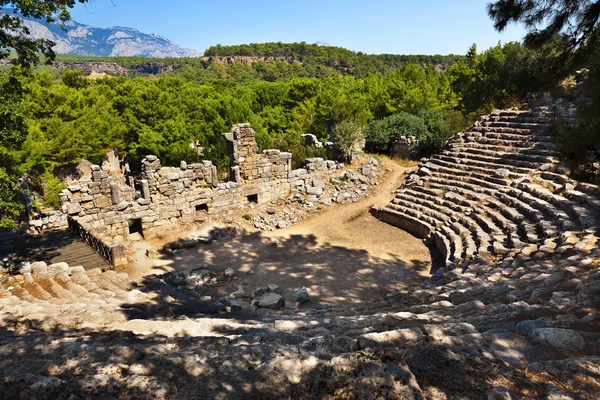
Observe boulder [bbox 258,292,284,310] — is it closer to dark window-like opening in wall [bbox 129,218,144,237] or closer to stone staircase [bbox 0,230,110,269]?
stone staircase [bbox 0,230,110,269]

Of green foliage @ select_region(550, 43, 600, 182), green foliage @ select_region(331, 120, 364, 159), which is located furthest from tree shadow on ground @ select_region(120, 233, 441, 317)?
green foliage @ select_region(331, 120, 364, 159)

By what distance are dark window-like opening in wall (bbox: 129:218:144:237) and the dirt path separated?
5.72 ft

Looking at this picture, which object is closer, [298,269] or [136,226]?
[298,269]

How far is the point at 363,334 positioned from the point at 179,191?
37.6 ft

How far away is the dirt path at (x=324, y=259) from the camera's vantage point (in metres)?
9.91

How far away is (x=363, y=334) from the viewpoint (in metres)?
4.14

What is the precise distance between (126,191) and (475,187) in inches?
529

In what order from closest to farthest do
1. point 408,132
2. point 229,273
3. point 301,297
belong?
point 301,297
point 229,273
point 408,132

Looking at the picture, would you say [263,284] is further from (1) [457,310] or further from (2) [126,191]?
(2) [126,191]

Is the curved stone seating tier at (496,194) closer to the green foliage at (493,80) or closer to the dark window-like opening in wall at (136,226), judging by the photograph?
the green foliage at (493,80)

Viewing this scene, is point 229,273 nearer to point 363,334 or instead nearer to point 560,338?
point 363,334

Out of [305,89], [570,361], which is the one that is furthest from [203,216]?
[305,89]

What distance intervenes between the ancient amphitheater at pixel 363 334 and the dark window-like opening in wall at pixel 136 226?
4.54 metres

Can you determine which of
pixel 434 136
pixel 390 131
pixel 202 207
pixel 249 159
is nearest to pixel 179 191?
pixel 202 207
